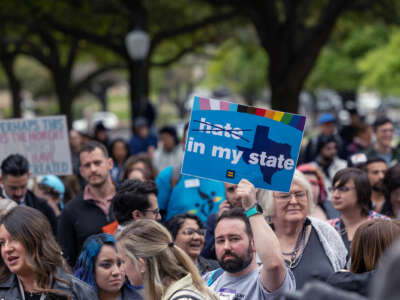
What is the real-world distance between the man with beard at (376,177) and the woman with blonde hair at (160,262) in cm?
385

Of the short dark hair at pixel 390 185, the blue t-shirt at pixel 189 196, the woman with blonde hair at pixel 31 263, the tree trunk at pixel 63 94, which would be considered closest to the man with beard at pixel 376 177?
the short dark hair at pixel 390 185

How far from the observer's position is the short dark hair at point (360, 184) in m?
5.39

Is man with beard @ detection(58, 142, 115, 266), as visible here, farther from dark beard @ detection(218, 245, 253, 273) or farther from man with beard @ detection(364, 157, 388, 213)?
man with beard @ detection(364, 157, 388, 213)

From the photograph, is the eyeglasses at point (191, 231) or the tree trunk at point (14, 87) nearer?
the eyeglasses at point (191, 231)

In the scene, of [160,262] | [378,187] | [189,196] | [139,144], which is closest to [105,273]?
[160,262]

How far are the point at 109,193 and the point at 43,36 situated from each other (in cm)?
1627

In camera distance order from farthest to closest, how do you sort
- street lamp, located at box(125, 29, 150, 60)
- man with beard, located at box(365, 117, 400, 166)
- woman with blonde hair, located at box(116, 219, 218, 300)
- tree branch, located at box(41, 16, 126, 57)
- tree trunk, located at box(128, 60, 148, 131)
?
tree branch, located at box(41, 16, 126, 57) < tree trunk, located at box(128, 60, 148, 131) < street lamp, located at box(125, 29, 150, 60) < man with beard, located at box(365, 117, 400, 166) < woman with blonde hair, located at box(116, 219, 218, 300)

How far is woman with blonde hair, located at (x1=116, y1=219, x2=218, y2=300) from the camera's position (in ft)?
10.6

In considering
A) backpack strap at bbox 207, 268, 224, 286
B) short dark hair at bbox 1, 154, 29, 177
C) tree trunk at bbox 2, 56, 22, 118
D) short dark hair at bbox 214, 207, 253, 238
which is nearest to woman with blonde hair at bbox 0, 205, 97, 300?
backpack strap at bbox 207, 268, 224, 286

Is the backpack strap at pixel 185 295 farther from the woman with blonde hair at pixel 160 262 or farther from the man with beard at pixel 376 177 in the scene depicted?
the man with beard at pixel 376 177

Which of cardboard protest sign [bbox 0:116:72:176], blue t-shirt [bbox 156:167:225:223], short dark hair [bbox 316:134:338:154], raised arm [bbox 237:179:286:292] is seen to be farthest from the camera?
short dark hair [bbox 316:134:338:154]

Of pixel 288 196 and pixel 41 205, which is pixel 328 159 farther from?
pixel 41 205

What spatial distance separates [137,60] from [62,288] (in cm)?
1144

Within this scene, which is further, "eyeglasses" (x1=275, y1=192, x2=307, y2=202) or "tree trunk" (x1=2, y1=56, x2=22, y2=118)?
"tree trunk" (x1=2, y1=56, x2=22, y2=118)
